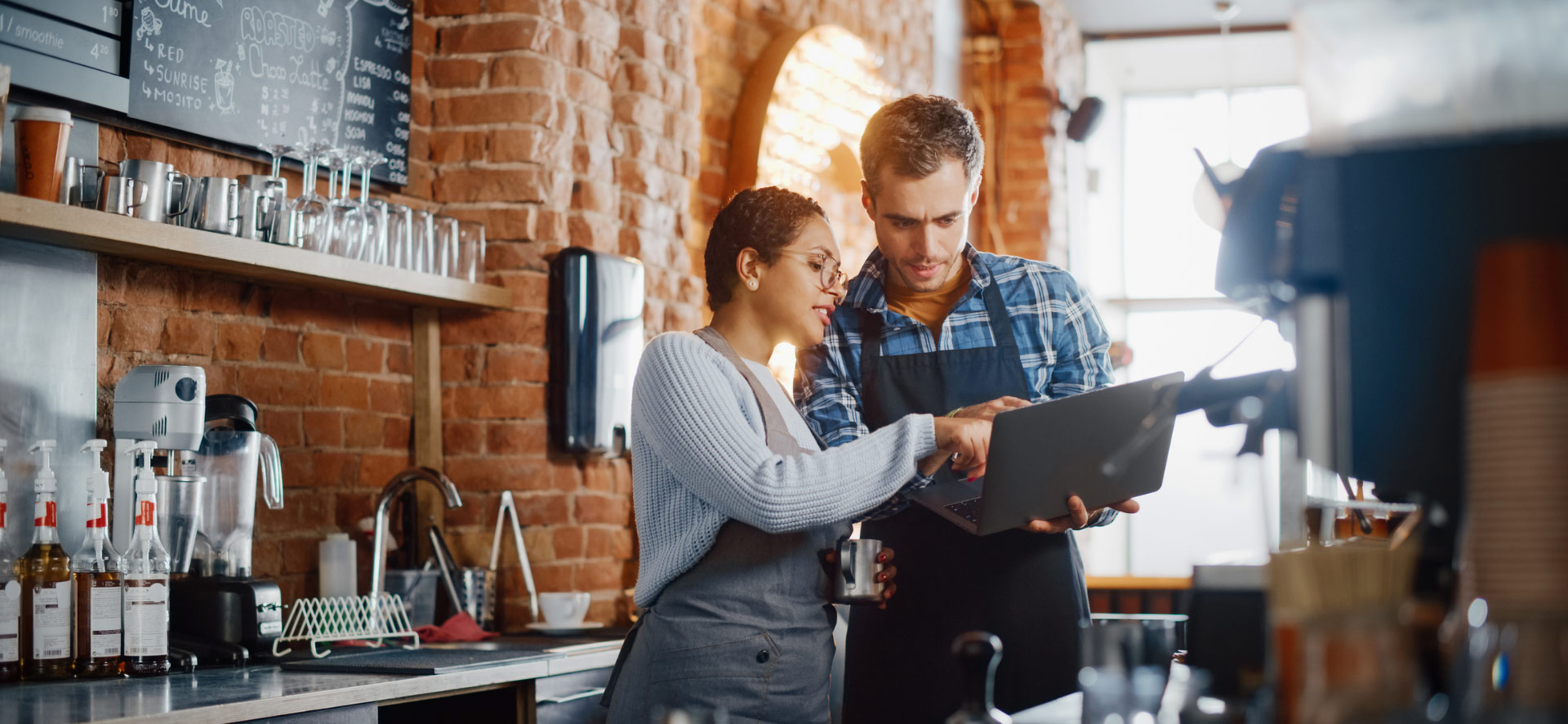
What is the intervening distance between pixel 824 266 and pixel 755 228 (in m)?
0.12

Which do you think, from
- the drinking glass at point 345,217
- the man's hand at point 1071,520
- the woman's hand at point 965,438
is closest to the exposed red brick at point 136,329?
the drinking glass at point 345,217

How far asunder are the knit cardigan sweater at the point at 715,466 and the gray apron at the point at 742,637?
3 centimetres

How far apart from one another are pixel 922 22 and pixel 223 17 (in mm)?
3437

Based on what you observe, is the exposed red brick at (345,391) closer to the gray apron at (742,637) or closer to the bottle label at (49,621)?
the bottle label at (49,621)

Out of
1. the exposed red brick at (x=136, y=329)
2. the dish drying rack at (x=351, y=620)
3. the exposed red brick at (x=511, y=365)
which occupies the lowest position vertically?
the dish drying rack at (x=351, y=620)

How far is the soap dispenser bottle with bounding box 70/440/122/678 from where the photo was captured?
2061mm

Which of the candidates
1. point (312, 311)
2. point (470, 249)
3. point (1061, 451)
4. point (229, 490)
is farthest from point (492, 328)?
point (1061, 451)

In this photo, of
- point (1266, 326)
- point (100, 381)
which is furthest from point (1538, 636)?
point (100, 381)

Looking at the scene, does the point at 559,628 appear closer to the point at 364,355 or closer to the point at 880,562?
the point at 364,355

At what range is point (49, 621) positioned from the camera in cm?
202

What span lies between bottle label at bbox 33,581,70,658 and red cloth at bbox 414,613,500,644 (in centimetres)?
77

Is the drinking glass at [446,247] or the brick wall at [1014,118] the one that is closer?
the drinking glass at [446,247]

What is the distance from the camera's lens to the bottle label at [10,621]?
78.2 inches

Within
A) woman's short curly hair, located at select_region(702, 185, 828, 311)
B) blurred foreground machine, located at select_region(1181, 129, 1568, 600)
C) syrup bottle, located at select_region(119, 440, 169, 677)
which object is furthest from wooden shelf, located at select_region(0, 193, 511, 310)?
blurred foreground machine, located at select_region(1181, 129, 1568, 600)
